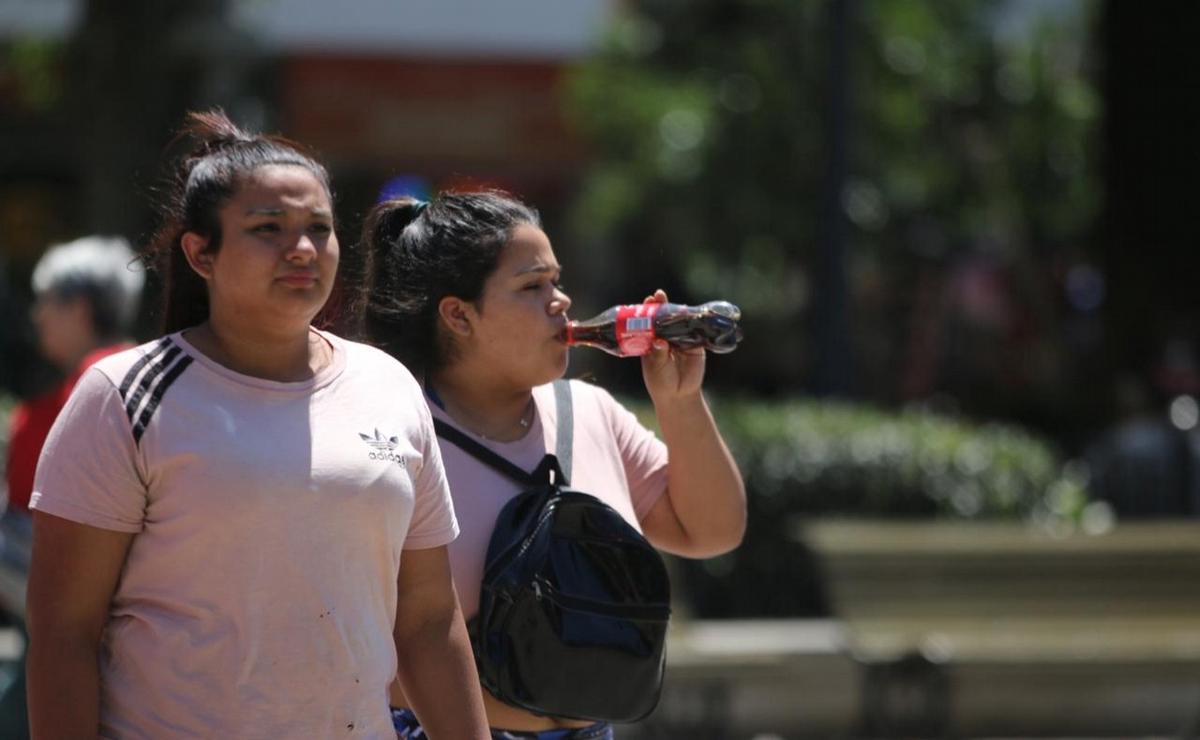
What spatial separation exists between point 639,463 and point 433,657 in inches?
32.9

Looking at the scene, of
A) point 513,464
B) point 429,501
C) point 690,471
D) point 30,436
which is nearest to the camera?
point 429,501

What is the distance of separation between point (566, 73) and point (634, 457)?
15.8m

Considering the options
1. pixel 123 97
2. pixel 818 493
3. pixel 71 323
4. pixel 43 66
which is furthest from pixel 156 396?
pixel 43 66

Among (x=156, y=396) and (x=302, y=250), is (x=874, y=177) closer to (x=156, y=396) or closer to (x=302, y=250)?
(x=302, y=250)

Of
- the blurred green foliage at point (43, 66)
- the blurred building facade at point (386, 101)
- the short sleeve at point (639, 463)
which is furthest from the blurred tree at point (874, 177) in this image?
the short sleeve at point (639, 463)

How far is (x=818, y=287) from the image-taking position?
36.4ft

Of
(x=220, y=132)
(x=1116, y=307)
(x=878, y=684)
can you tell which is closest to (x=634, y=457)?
(x=220, y=132)

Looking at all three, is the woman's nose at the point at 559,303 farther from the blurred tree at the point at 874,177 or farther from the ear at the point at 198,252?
the blurred tree at the point at 874,177

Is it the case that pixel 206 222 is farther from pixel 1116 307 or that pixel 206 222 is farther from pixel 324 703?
Answer: pixel 1116 307

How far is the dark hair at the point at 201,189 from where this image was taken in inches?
110

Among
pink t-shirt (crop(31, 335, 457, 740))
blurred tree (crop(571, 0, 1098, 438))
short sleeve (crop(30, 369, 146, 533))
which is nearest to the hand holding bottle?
pink t-shirt (crop(31, 335, 457, 740))

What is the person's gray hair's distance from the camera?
496cm

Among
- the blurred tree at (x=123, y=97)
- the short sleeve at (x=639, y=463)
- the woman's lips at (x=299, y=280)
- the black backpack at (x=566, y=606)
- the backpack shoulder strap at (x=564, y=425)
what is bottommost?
the black backpack at (x=566, y=606)

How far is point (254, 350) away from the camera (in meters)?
2.77
